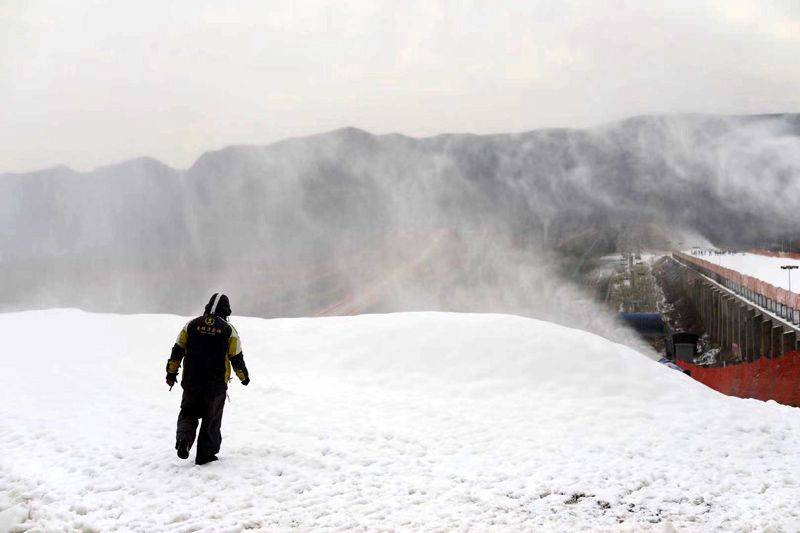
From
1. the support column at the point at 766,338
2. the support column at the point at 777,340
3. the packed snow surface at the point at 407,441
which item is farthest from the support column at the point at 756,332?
the packed snow surface at the point at 407,441

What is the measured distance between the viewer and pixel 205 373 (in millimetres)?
7730

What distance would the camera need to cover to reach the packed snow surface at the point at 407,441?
6309 mm

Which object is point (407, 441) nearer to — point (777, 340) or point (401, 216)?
point (777, 340)

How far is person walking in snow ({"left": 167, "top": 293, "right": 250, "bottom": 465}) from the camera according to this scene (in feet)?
25.1

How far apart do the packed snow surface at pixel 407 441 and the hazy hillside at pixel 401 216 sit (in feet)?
371

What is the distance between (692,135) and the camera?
181750 mm

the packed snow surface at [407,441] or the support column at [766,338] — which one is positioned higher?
the packed snow surface at [407,441]

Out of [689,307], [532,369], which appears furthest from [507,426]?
[689,307]

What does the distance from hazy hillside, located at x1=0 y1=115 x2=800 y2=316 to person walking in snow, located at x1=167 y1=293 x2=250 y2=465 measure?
119m

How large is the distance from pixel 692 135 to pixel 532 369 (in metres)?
188

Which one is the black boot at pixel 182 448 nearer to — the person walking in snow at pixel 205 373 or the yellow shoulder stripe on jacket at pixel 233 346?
the person walking in snow at pixel 205 373

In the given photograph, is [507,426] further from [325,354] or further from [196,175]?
[196,175]

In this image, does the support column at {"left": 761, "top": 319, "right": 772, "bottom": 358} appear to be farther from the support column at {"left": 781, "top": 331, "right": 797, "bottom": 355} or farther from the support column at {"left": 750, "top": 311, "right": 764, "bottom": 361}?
the support column at {"left": 781, "top": 331, "right": 797, "bottom": 355}

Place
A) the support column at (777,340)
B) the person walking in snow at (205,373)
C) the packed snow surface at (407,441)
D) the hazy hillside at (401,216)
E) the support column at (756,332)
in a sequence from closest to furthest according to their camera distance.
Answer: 1. the packed snow surface at (407,441)
2. the person walking in snow at (205,373)
3. the support column at (777,340)
4. the support column at (756,332)
5. the hazy hillside at (401,216)
